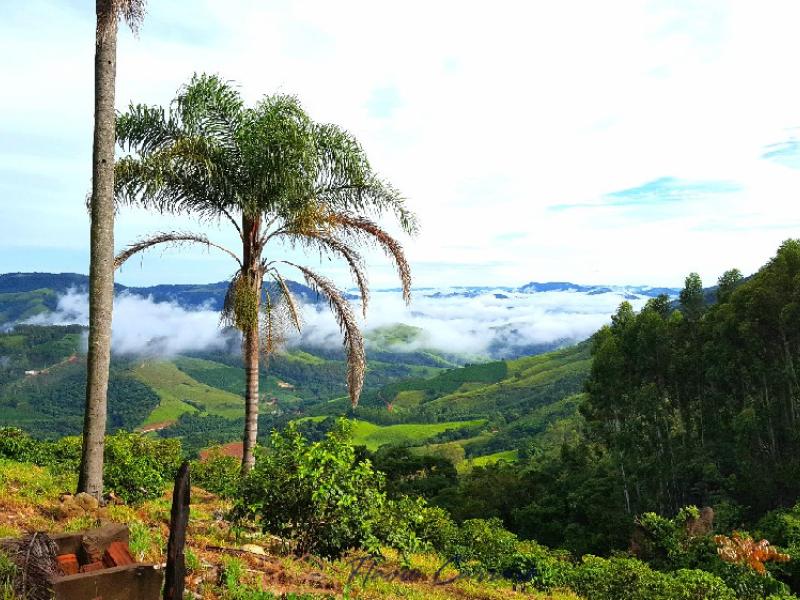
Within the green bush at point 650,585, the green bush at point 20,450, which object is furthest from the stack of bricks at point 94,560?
the green bush at point 20,450

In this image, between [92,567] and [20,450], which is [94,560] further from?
[20,450]

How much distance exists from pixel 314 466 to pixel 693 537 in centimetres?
2095

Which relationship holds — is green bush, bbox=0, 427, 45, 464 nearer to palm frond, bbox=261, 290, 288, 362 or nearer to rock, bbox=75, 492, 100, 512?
palm frond, bbox=261, 290, 288, 362

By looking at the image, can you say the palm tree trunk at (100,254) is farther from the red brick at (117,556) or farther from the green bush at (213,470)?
the green bush at (213,470)

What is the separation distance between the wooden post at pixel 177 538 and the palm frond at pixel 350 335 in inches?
376

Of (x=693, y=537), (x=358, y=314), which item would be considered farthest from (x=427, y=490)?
(x=358, y=314)

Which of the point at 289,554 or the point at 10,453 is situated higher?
the point at 289,554

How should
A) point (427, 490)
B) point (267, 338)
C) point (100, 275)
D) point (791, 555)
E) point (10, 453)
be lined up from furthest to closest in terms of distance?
point (427, 490), point (10, 453), point (791, 555), point (267, 338), point (100, 275)

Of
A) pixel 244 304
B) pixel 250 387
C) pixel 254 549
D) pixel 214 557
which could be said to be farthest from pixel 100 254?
pixel 254 549

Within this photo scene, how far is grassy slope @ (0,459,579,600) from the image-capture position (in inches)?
295

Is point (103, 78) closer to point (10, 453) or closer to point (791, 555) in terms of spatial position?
point (10, 453)

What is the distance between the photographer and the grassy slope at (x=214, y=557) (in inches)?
295

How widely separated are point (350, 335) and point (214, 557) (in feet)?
23.8

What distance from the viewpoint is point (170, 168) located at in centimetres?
1298
